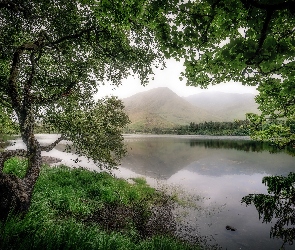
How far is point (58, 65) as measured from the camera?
1025cm

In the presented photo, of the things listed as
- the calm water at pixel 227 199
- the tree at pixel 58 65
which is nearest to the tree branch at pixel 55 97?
the tree at pixel 58 65

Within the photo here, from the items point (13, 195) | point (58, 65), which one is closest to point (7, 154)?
point (13, 195)

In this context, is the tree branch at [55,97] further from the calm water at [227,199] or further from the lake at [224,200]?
the lake at [224,200]

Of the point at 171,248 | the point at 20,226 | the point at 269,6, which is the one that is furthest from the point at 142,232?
the point at 269,6

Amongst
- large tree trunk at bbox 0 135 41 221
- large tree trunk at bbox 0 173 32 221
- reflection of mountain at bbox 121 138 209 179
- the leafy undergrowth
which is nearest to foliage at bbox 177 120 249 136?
reflection of mountain at bbox 121 138 209 179

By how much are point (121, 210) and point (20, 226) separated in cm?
957

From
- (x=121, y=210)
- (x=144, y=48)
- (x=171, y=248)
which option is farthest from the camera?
(x=121, y=210)

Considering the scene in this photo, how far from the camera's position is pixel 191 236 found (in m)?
12.9

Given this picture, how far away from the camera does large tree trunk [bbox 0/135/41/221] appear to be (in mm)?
6891

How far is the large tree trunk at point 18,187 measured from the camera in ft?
22.6

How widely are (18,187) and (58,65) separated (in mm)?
5889

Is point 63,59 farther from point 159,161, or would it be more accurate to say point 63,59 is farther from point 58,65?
point 159,161

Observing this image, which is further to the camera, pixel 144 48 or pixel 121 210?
pixel 121 210

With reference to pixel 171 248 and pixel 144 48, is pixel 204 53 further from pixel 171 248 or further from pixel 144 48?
pixel 171 248
